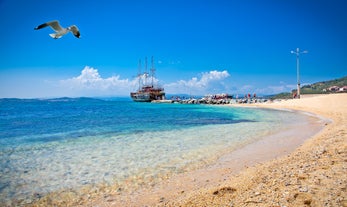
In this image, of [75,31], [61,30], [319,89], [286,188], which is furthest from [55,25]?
[319,89]

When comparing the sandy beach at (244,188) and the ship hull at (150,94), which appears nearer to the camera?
the sandy beach at (244,188)

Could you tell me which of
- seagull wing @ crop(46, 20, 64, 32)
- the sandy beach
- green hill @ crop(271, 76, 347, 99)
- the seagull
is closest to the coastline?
the sandy beach

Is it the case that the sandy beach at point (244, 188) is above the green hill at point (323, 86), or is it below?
below

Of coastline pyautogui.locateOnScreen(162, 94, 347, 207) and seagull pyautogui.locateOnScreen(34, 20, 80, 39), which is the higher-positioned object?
seagull pyautogui.locateOnScreen(34, 20, 80, 39)

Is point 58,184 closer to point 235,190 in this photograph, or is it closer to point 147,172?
point 147,172

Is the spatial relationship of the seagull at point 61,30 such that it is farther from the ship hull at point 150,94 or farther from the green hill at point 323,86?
the green hill at point 323,86

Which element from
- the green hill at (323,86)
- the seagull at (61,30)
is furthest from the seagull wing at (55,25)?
the green hill at (323,86)

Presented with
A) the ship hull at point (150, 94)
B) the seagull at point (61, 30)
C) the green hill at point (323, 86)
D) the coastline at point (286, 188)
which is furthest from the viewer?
the ship hull at point (150, 94)

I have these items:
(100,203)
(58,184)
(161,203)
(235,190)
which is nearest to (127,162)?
(58,184)

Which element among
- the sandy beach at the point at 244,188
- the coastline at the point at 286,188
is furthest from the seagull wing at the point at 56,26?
the coastline at the point at 286,188

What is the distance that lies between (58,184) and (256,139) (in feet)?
35.6

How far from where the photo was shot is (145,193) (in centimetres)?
644

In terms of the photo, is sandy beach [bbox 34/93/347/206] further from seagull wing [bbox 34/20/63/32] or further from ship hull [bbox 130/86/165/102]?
ship hull [bbox 130/86/165/102]

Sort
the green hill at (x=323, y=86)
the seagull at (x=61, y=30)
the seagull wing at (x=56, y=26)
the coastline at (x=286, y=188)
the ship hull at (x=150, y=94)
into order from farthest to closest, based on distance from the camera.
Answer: the ship hull at (x=150, y=94) < the green hill at (x=323, y=86) < the seagull at (x=61, y=30) < the seagull wing at (x=56, y=26) < the coastline at (x=286, y=188)
